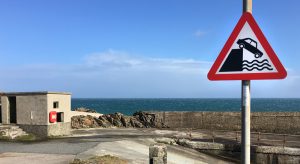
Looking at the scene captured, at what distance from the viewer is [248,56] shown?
3.33 metres

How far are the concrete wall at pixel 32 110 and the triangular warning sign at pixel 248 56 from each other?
17021 millimetres

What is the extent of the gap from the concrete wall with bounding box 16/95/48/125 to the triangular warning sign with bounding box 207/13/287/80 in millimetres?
17021

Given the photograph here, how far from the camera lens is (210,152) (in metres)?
18.7

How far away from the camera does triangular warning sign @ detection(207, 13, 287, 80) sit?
326 cm

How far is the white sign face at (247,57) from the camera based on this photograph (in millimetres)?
3287

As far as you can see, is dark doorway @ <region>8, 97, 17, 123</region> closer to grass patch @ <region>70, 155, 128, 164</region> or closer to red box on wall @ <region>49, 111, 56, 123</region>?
red box on wall @ <region>49, 111, 56, 123</region>

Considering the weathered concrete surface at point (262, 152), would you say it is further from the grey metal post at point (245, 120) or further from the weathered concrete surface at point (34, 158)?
the grey metal post at point (245, 120)

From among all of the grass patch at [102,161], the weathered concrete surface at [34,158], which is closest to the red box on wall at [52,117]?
the weathered concrete surface at [34,158]

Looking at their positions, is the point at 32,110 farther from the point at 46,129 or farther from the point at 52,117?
the point at 46,129

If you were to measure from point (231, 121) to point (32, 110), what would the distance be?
14.3 metres

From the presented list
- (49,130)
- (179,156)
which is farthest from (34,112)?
(179,156)

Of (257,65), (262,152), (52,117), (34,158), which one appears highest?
(257,65)

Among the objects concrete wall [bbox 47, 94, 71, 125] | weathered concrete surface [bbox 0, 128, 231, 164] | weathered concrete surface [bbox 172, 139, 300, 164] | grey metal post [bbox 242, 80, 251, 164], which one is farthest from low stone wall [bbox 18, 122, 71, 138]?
grey metal post [bbox 242, 80, 251, 164]

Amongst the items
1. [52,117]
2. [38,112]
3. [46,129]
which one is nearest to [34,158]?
[46,129]
